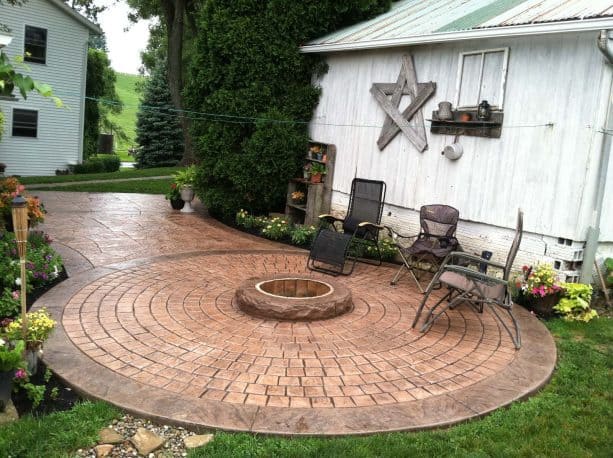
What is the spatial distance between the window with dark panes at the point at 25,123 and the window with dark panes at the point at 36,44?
1.71m

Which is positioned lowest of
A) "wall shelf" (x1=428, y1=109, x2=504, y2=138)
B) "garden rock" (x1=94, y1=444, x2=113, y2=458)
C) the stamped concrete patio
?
"garden rock" (x1=94, y1=444, x2=113, y2=458)

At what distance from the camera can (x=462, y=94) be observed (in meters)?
6.51

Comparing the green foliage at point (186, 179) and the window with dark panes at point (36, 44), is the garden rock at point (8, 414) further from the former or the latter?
the window with dark panes at point (36, 44)

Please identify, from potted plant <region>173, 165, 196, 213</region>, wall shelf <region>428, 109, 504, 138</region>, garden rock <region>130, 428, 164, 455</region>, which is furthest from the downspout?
potted plant <region>173, 165, 196, 213</region>

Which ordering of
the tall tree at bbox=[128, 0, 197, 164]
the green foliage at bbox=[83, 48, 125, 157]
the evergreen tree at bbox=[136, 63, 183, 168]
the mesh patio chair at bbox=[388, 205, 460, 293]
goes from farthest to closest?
the evergreen tree at bbox=[136, 63, 183, 168], the green foliage at bbox=[83, 48, 125, 157], the tall tree at bbox=[128, 0, 197, 164], the mesh patio chair at bbox=[388, 205, 460, 293]

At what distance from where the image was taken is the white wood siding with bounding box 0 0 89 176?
57.3ft

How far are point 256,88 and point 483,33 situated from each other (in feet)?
12.9

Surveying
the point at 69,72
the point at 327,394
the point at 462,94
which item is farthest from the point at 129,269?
the point at 69,72

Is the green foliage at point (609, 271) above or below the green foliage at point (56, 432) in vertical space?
above

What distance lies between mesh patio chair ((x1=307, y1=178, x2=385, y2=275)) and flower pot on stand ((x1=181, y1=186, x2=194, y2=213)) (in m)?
3.15

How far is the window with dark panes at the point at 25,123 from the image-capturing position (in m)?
17.8

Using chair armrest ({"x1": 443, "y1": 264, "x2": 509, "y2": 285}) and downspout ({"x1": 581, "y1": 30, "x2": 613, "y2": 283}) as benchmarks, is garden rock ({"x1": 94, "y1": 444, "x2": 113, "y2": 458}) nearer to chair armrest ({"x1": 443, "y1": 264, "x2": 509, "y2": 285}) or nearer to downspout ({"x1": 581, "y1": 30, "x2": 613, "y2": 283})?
chair armrest ({"x1": 443, "y1": 264, "x2": 509, "y2": 285})

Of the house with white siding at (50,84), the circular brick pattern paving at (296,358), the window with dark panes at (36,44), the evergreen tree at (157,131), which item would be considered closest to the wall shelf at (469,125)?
the circular brick pattern paving at (296,358)


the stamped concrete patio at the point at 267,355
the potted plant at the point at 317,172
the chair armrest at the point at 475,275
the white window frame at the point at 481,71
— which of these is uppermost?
the white window frame at the point at 481,71
